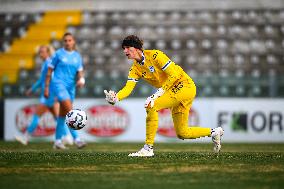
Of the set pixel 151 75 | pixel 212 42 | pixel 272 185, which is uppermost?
pixel 212 42

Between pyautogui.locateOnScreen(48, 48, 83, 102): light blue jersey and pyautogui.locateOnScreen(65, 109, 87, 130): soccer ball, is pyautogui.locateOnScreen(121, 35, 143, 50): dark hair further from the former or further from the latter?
pyautogui.locateOnScreen(48, 48, 83, 102): light blue jersey

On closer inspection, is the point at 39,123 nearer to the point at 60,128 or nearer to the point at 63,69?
the point at 60,128

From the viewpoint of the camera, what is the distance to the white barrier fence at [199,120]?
2038cm

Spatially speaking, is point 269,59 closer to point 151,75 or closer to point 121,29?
point 121,29

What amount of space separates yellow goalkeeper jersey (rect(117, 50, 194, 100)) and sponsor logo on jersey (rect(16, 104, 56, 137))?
9901 mm

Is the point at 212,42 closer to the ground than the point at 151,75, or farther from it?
farther from it

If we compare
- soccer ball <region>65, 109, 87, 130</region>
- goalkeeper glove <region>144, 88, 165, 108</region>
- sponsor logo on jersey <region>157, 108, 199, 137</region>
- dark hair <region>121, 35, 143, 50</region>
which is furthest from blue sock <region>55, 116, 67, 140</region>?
dark hair <region>121, 35, 143, 50</region>

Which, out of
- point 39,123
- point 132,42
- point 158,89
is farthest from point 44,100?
point 132,42

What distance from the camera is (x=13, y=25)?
27.8 meters

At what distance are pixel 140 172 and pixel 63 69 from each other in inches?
296

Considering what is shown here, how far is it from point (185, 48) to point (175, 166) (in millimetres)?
16063

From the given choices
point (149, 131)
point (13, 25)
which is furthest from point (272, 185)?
point (13, 25)

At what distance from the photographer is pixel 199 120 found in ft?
67.5

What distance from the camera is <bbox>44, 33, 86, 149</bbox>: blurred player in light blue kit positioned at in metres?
15.8
